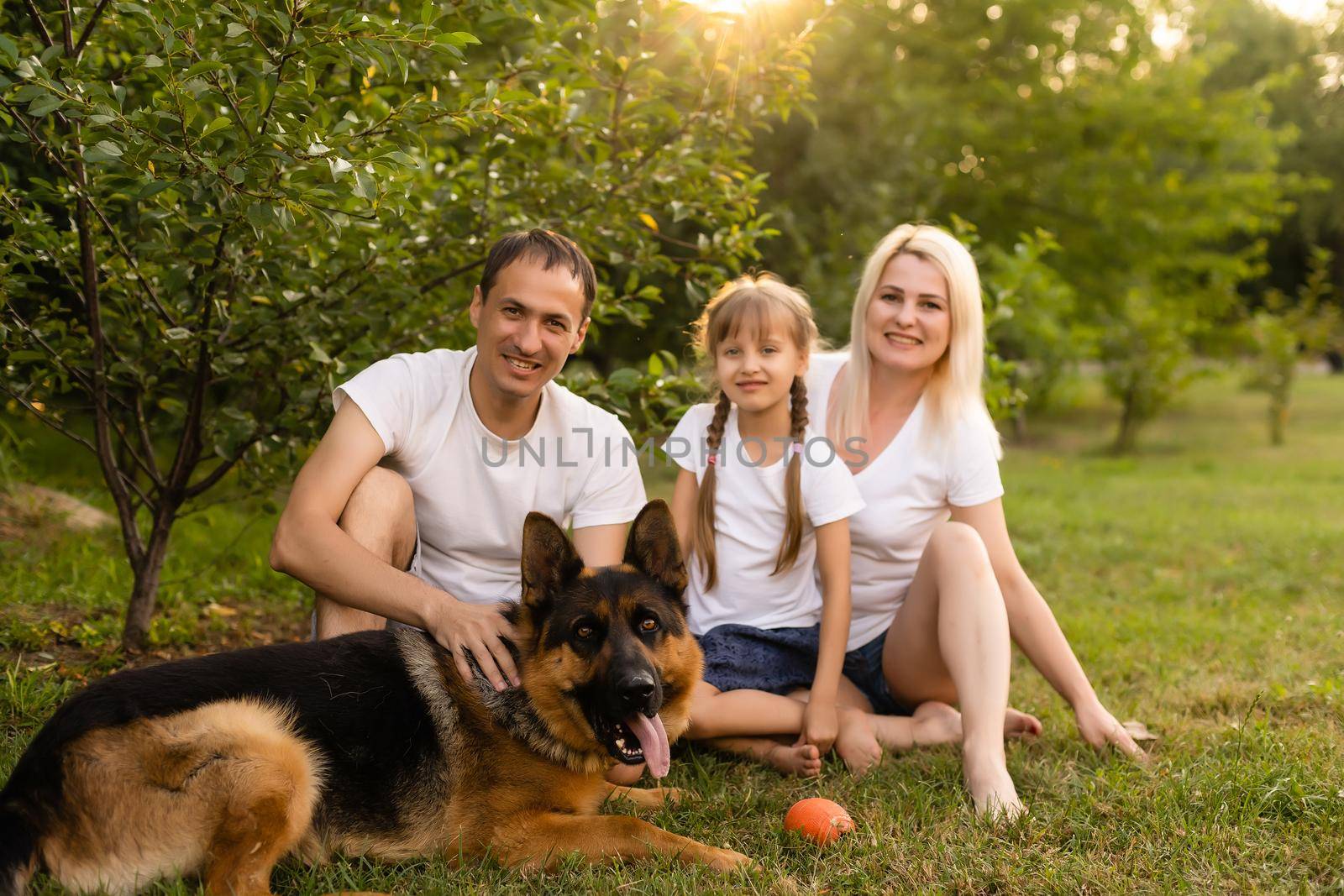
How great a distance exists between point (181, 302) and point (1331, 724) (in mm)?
5105

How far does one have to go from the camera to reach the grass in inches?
113

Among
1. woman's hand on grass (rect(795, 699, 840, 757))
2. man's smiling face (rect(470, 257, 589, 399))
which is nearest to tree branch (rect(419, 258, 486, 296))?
man's smiling face (rect(470, 257, 589, 399))

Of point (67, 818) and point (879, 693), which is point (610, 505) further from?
point (67, 818)

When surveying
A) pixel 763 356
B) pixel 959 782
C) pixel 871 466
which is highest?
pixel 763 356

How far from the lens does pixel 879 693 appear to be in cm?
426

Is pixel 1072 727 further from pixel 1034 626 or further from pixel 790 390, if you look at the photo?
pixel 790 390

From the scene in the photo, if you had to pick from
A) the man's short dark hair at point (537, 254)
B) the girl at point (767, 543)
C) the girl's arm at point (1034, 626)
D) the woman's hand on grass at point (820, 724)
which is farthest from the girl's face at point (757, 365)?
the woman's hand on grass at point (820, 724)

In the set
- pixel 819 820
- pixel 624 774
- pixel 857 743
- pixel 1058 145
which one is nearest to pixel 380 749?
pixel 624 774

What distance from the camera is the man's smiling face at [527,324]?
12.0 ft

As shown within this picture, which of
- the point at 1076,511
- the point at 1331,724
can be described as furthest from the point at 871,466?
the point at 1076,511

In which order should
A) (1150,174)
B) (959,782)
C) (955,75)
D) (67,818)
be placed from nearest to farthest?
(67,818)
(959,782)
(955,75)
(1150,174)

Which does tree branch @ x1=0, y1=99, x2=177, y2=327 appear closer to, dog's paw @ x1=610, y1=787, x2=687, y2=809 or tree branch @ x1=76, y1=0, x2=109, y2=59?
tree branch @ x1=76, y1=0, x2=109, y2=59

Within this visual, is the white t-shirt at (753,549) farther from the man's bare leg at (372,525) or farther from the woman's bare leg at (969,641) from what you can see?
the man's bare leg at (372,525)

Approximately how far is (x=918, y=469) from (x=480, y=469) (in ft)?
5.94
